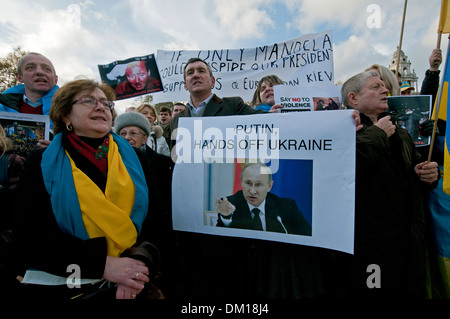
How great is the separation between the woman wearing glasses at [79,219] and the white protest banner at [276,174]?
369mm

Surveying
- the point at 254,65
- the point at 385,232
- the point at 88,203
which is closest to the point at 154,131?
the point at 254,65

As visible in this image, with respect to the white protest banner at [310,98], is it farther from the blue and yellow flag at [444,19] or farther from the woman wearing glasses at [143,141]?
the woman wearing glasses at [143,141]

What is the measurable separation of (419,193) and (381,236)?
41 cm

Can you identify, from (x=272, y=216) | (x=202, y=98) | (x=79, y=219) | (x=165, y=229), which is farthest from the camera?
(x=202, y=98)

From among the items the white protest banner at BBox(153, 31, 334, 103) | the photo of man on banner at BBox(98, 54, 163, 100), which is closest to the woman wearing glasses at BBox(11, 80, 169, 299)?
the white protest banner at BBox(153, 31, 334, 103)

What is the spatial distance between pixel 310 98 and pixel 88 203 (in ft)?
6.54

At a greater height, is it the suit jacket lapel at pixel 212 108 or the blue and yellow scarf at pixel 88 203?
the suit jacket lapel at pixel 212 108

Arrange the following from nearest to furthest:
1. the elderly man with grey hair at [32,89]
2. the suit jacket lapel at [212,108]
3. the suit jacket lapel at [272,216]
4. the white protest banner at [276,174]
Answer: the white protest banner at [276,174] < the suit jacket lapel at [272,216] < the elderly man with grey hair at [32,89] < the suit jacket lapel at [212,108]

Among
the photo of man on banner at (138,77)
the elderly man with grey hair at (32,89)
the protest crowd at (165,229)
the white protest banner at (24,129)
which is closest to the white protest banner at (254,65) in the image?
the photo of man on banner at (138,77)

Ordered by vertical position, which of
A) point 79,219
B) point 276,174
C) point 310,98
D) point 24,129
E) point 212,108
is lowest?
point 79,219

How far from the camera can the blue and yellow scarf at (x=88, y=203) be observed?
4.35 ft

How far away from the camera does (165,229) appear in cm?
167

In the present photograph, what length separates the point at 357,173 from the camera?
5.22ft

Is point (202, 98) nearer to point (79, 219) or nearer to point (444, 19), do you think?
point (79, 219)
